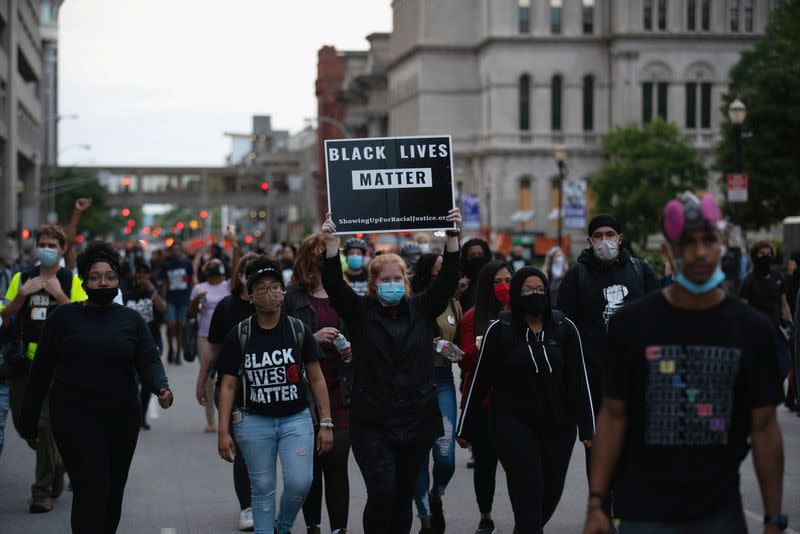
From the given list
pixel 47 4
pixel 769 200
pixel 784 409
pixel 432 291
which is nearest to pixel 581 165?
pixel 769 200

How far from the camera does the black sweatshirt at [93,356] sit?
8344 mm

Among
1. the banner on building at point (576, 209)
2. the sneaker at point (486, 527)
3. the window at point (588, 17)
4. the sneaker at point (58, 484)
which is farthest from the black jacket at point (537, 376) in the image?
the window at point (588, 17)

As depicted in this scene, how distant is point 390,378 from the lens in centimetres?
810

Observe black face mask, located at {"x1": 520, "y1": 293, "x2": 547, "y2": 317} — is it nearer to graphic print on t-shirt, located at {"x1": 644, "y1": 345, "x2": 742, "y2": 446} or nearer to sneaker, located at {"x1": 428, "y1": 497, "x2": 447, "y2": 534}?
sneaker, located at {"x1": 428, "y1": 497, "x2": 447, "y2": 534}

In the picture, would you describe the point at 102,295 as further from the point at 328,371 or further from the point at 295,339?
the point at 328,371

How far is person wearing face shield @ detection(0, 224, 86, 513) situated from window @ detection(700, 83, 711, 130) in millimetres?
83255

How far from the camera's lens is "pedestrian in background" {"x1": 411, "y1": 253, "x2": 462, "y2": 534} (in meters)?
9.75

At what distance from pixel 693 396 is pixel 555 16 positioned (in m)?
88.0

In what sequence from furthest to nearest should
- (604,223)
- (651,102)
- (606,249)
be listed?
(651,102)
(604,223)
(606,249)

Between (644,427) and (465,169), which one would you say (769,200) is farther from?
(644,427)

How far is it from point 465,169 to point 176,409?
253 ft

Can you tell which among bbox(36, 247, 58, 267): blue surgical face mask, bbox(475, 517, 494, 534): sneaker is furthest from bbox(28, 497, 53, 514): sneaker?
bbox(475, 517, 494, 534): sneaker

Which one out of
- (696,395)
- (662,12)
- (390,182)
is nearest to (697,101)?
(662,12)

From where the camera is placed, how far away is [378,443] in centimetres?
809
